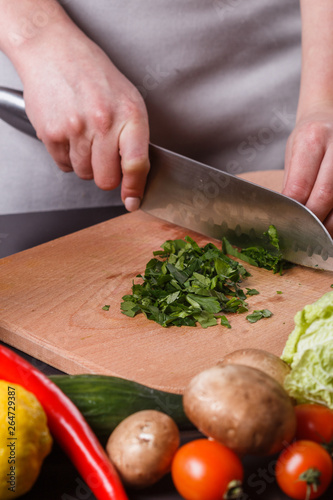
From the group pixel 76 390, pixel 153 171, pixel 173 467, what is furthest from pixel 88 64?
pixel 173 467

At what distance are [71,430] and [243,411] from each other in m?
0.34

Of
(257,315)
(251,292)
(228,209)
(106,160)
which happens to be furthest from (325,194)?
(106,160)

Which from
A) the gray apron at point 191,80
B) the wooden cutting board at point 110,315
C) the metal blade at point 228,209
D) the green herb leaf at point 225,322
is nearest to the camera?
the wooden cutting board at point 110,315

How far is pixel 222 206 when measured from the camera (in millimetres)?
2133

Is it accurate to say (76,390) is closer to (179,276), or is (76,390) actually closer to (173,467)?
(173,467)

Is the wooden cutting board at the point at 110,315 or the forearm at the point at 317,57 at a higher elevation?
the forearm at the point at 317,57

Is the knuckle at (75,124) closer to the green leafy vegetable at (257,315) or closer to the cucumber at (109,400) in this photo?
the green leafy vegetable at (257,315)

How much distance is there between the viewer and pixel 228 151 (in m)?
2.84

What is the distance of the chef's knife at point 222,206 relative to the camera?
1966 mm

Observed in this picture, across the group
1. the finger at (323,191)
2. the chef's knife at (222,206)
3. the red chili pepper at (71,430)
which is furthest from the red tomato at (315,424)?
the finger at (323,191)

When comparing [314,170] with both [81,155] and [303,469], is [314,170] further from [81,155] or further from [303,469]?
[303,469]

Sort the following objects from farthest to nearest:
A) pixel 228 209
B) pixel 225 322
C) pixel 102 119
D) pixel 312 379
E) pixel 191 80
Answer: pixel 191 80 < pixel 228 209 < pixel 102 119 < pixel 225 322 < pixel 312 379

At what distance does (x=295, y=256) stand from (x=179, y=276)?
0.49 metres

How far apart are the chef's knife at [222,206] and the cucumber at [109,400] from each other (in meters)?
1.00
